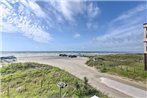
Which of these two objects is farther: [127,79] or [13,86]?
[127,79]

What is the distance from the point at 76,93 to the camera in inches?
270

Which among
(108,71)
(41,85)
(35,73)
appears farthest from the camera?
(108,71)

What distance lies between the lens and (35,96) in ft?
24.1

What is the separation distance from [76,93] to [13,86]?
Result: 3784mm

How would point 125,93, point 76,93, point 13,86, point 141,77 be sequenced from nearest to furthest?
point 76,93 → point 125,93 → point 13,86 → point 141,77

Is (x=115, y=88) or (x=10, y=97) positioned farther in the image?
(x=115, y=88)

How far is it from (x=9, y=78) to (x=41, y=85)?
10.6 ft

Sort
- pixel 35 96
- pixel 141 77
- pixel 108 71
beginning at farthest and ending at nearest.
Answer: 1. pixel 108 71
2. pixel 141 77
3. pixel 35 96

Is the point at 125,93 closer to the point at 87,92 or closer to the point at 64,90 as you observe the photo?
the point at 87,92

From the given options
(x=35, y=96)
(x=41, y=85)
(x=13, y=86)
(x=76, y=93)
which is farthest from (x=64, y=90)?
(x=13, y=86)

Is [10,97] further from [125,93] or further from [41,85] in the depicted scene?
[125,93]

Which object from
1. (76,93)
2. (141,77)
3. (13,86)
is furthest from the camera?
(141,77)

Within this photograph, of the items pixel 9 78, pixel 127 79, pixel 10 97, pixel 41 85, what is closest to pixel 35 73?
pixel 9 78

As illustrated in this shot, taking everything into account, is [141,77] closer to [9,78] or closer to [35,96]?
[35,96]
